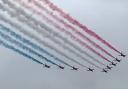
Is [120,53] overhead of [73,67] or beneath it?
overhead

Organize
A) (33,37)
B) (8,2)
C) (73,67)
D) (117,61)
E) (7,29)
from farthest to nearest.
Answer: (117,61) → (73,67) → (33,37) → (7,29) → (8,2)

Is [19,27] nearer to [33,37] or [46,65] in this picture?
[33,37]

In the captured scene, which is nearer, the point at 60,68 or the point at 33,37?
the point at 33,37

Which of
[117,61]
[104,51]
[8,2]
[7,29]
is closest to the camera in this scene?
[8,2]

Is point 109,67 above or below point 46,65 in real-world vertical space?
above

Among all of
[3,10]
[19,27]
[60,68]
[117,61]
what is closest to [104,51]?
[60,68]

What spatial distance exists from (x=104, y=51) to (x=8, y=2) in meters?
27.4

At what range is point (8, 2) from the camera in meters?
50.5

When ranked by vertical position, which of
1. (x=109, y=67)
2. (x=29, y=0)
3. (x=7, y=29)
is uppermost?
(x=109, y=67)

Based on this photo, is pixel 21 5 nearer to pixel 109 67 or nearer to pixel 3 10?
pixel 3 10

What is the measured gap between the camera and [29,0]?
5222 cm

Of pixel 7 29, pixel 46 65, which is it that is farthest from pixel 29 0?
pixel 46 65

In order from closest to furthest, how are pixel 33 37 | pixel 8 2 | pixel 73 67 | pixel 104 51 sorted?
1. pixel 8 2
2. pixel 33 37
3. pixel 104 51
4. pixel 73 67

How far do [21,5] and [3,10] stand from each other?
2.20 m
